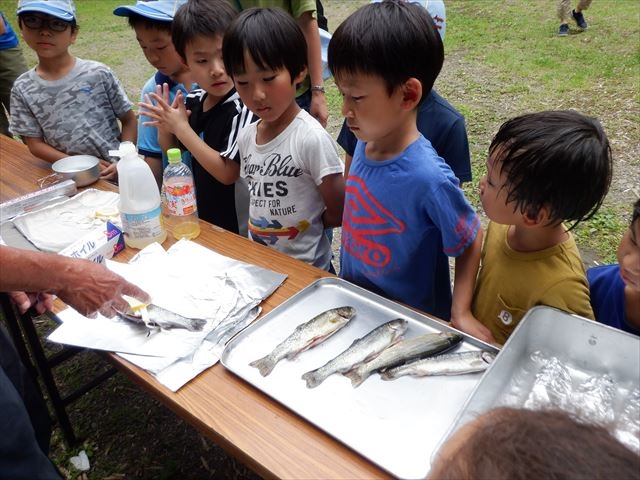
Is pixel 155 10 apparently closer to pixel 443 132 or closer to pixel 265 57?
pixel 265 57

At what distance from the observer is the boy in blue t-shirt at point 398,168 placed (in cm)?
156

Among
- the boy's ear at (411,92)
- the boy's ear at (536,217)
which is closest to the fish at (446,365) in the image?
the boy's ear at (536,217)

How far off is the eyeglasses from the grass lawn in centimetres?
206

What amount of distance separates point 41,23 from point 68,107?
47 centimetres

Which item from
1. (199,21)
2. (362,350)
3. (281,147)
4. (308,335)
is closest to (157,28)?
(199,21)

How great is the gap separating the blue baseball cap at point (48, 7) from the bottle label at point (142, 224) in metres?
1.43

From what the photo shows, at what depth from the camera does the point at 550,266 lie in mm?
1498

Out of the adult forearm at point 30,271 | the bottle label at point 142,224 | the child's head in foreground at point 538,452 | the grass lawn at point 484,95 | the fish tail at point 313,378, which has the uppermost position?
the child's head in foreground at point 538,452

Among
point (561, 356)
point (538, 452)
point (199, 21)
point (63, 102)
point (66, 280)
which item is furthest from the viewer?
point (63, 102)

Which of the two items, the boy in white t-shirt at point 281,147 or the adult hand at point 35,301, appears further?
the boy in white t-shirt at point 281,147

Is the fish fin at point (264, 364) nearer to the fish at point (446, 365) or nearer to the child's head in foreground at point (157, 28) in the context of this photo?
the fish at point (446, 365)

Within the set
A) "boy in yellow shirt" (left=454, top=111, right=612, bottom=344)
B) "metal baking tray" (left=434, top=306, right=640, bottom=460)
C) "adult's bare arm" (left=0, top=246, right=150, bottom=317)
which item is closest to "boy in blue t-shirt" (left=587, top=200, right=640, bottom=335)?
"boy in yellow shirt" (left=454, top=111, right=612, bottom=344)

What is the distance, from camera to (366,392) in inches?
49.6

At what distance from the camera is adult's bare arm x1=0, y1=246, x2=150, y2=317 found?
54.1 inches
